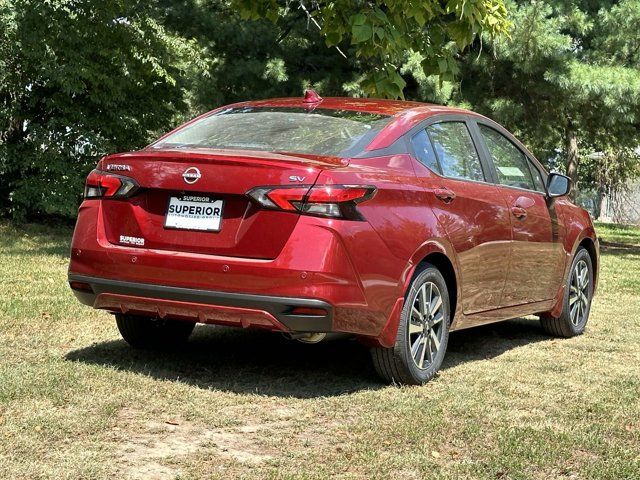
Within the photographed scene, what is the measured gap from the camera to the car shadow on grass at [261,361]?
5.91 m

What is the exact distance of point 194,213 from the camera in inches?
218

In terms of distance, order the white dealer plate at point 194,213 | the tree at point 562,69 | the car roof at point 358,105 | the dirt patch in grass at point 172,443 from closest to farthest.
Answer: the dirt patch in grass at point 172,443 → the white dealer plate at point 194,213 → the car roof at point 358,105 → the tree at point 562,69

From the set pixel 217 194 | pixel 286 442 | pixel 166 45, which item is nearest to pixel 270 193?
pixel 217 194

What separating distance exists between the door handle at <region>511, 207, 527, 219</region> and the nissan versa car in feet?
0.52

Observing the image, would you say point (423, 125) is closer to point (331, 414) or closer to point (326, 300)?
point (326, 300)

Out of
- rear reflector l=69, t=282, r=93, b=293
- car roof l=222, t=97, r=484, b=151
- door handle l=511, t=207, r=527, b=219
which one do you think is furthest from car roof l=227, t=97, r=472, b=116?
rear reflector l=69, t=282, r=93, b=293

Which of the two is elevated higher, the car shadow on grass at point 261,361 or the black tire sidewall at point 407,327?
the black tire sidewall at point 407,327

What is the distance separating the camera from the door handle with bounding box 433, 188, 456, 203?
20.1 feet

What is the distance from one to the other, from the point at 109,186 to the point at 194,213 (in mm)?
593

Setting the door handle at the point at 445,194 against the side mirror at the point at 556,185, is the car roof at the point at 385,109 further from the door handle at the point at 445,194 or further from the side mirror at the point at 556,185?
the side mirror at the point at 556,185

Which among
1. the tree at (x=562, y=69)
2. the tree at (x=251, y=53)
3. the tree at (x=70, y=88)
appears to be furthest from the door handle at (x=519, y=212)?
the tree at (x=251, y=53)

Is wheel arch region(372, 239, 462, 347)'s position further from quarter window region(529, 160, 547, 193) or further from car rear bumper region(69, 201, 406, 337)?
quarter window region(529, 160, 547, 193)

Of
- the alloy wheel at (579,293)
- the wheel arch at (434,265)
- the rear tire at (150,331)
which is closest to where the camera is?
the wheel arch at (434,265)

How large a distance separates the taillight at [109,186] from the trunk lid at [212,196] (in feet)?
0.11
